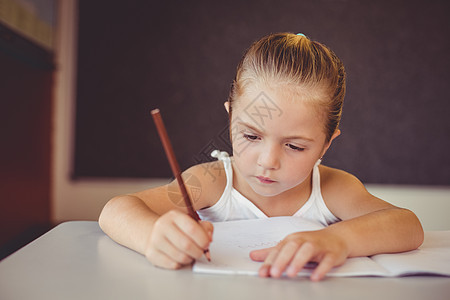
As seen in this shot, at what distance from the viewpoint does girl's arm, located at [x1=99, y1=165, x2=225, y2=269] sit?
1.54ft

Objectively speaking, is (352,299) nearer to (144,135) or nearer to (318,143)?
(318,143)

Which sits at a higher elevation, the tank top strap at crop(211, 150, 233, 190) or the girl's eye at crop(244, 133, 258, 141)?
the girl's eye at crop(244, 133, 258, 141)

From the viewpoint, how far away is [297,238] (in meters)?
0.49

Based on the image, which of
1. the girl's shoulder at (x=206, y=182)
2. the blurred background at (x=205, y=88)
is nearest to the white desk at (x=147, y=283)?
the girl's shoulder at (x=206, y=182)

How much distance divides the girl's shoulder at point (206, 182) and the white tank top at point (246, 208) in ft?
0.04

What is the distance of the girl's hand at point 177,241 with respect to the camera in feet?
1.53

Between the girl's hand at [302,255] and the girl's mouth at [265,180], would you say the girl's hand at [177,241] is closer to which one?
the girl's hand at [302,255]

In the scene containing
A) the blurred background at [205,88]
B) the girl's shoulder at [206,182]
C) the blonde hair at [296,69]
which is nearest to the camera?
the blonde hair at [296,69]

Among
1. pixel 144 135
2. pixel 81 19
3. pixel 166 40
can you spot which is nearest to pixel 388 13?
pixel 166 40

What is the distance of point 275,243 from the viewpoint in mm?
574

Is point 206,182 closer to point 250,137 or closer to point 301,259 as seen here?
point 250,137

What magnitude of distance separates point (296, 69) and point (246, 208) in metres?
0.32

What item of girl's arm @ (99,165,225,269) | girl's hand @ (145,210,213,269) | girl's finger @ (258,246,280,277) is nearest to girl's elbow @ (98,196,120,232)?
girl's arm @ (99,165,225,269)

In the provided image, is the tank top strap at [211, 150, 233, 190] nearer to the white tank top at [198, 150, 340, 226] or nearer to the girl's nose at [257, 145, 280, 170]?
the white tank top at [198, 150, 340, 226]
